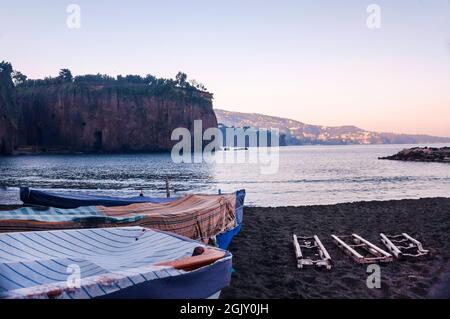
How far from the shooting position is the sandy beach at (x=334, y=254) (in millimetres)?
7844

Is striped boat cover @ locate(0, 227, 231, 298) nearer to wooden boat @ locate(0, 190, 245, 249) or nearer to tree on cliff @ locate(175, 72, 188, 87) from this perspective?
wooden boat @ locate(0, 190, 245, 249)

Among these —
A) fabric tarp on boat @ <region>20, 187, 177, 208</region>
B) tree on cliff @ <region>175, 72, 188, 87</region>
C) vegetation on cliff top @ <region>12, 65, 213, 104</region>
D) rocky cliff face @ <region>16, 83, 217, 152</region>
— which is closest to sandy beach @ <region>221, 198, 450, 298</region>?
fabric tarp on boat @ <region>20, 187, 177, 208</region>

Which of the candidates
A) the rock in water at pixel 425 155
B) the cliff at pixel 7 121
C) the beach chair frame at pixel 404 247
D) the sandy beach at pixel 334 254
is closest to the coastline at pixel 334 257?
the sandy beach at pixel 334 254

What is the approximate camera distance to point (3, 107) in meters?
92.6

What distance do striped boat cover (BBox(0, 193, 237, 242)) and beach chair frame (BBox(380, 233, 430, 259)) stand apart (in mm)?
4868

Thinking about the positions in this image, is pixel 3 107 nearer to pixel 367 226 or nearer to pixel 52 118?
pixel 52 118

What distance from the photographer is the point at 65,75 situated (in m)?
146

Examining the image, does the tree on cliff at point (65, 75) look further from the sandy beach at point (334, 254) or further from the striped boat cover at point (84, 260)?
the striped boat cover at point (84, 260)

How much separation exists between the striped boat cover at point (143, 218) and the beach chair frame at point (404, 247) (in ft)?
16.0

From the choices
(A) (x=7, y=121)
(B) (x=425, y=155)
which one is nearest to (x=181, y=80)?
(A) (x=7, y=121)

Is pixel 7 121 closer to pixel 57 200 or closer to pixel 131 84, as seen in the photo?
pixel 131 84

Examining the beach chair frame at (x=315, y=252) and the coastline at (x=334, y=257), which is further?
the beach chair frame at (x=315, y=252)

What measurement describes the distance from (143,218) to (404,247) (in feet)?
25.3
